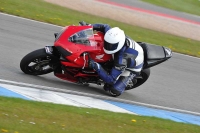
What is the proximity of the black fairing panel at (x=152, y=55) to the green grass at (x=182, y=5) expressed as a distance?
54.2ft

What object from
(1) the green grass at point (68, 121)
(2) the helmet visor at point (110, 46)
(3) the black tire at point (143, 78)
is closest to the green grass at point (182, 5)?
(3) the black tire at point (143, 78)

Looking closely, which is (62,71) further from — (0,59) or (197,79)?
(197,79)

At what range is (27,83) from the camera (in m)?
8.93

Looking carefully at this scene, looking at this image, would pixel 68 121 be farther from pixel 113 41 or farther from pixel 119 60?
pixel 119 60

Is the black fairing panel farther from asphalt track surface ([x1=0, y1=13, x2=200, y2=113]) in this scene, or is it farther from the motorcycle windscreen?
the motorcycle windscreen

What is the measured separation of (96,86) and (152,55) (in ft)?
4.28

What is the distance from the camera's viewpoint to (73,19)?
639 inches

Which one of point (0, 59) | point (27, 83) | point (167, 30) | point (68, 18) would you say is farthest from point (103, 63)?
point (167, 30)

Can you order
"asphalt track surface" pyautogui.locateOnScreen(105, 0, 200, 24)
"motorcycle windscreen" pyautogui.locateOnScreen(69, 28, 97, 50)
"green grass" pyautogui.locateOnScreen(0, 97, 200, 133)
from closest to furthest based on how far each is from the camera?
"green grass" pyautogui.locateOnScreen(0, 97, 200, 133) < "motorcycle windscreen" pyautogui.locateOnScreen(69, 28, 97, 50) < "asphalt track surface" pyautogui.locateOnScreen(105, 0, 200, 24)

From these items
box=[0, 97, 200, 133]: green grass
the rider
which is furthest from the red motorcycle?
box=[0, 97, 200, 133]: green grass

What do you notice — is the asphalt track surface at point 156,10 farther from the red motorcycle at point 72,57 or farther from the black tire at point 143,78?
the red motorcycle at point 72,57

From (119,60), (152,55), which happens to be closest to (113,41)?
(119,60)

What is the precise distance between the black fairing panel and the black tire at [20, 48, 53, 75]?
70.9 inches

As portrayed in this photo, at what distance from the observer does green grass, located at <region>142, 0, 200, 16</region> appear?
26.4 m
